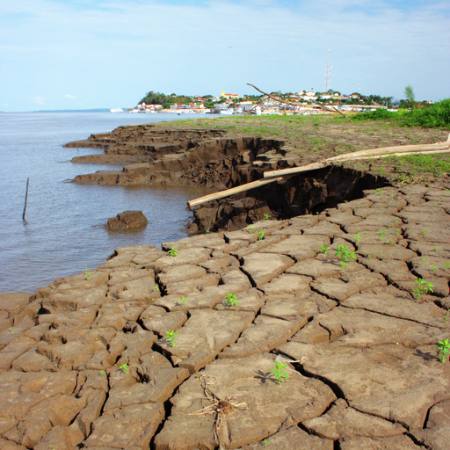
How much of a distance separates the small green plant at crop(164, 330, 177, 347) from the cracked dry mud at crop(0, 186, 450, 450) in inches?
0.6

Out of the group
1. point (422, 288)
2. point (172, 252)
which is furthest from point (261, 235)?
point (422, 288)

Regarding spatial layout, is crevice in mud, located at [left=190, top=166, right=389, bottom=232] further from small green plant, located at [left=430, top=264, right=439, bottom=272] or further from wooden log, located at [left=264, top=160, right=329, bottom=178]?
small green plant, located at [left=430, top=264, right=439, bottom=272]

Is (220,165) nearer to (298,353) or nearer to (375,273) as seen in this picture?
(375,273)

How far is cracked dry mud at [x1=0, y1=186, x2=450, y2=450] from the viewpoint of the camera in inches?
89.4

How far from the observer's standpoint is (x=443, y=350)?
8.97ft

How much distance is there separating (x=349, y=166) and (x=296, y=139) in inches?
187

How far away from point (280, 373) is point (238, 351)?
0.35 m

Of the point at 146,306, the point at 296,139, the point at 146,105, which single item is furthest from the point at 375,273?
the point at 146,105

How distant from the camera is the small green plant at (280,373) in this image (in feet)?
8.48

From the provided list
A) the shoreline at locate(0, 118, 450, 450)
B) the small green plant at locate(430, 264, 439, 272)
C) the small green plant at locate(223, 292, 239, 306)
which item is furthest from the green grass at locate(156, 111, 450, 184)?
the small green plant at locate(223, 292, 239, 306)

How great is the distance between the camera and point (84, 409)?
252 centimetres

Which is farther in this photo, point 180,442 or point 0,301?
point 0,301

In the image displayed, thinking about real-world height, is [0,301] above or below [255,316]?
below

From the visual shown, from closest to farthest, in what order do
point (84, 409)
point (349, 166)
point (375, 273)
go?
point (84, 409) < point (375, 273) < point (349, 166)
